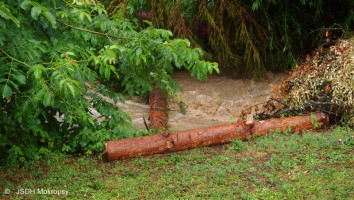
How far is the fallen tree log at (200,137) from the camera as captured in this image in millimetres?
5824

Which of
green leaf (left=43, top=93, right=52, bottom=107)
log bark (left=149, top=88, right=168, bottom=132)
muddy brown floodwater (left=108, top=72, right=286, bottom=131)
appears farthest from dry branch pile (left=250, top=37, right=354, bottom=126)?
green leaf (left=43, top=93, right=52, bottom=107)

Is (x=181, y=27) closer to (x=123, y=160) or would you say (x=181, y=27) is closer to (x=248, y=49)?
(x=248, y=49)

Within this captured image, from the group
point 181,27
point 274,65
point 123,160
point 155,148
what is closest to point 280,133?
point 155,148

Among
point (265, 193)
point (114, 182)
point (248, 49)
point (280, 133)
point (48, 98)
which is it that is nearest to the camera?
point (48, 98)

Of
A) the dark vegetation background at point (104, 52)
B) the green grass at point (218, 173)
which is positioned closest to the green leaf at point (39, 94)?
the dark vegetation background at point (104, 52)

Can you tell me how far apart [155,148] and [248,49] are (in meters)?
4.98

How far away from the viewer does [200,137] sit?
6184 millimetres

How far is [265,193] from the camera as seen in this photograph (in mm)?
4332

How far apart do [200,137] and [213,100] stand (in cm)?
424

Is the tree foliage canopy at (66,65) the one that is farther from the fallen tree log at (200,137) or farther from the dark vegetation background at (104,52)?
the fallen tree log at (200,137)

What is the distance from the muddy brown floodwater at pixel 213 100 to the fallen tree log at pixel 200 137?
7.98 ft

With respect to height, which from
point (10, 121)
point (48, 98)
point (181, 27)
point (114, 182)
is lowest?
point (114, 182)

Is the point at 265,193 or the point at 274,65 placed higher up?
the point at 274,65

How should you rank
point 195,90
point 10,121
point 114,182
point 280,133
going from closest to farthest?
point 114,182 → point 10,121 → point 280,133 → point 195,90
